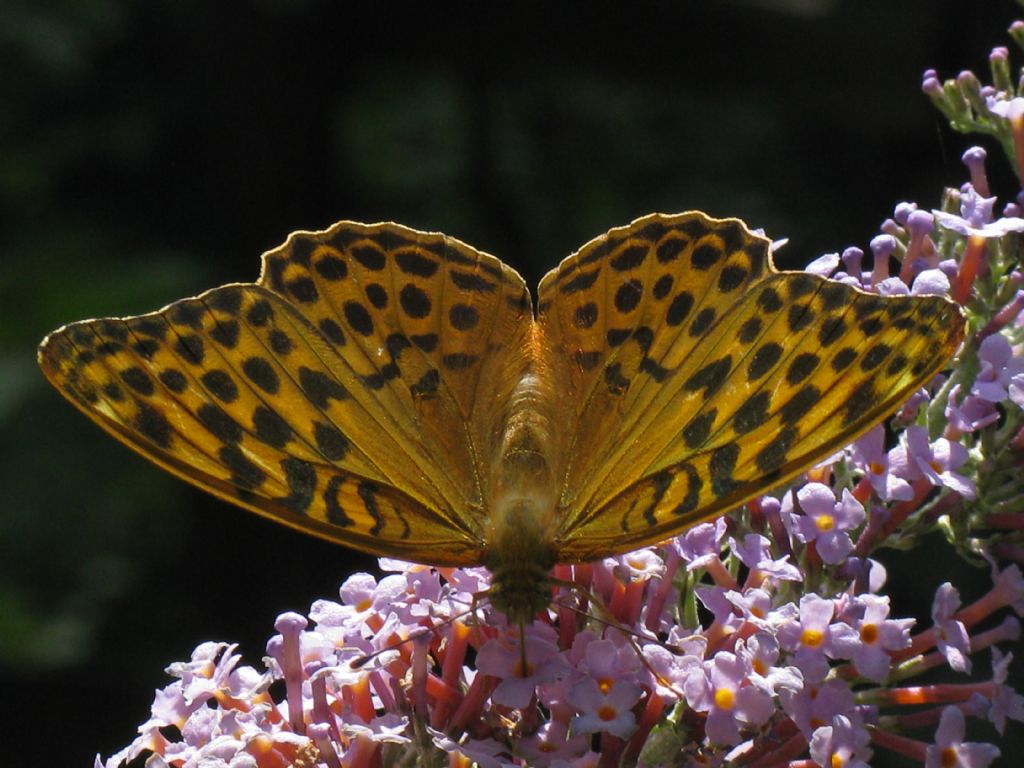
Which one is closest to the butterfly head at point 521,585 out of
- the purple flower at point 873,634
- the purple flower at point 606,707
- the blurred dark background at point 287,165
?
the purple flower at point 606,707

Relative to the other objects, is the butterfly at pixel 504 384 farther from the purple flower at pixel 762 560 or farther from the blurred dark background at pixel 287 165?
the blurred dark background at pixel 287 165

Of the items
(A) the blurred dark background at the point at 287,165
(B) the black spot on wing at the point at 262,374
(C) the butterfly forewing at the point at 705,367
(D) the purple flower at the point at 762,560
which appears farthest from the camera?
(A) the blurred dark background at the point at 287,165

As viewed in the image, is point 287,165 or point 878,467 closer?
point 878,467

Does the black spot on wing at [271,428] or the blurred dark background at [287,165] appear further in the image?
the blurred dark background at [287,165]

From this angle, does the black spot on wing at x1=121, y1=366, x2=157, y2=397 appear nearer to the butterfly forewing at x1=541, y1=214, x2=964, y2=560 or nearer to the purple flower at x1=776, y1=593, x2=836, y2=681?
the butterfly forewing at x1=541, y1=214, x2=964, y2=560

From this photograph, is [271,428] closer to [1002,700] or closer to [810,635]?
[810,635]

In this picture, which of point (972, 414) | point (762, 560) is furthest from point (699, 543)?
point (972, 414)
